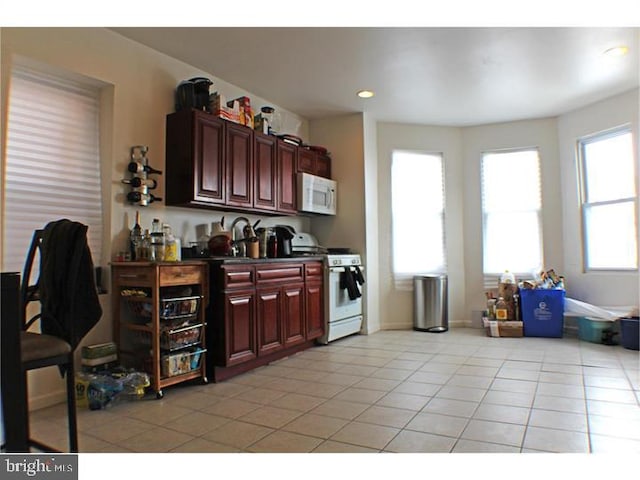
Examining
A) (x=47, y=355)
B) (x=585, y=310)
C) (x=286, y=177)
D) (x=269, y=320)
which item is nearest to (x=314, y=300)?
(x=269, y=320)

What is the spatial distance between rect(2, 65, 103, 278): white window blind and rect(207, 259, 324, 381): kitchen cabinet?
0.96 meters

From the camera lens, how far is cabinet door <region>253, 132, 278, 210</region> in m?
4.02

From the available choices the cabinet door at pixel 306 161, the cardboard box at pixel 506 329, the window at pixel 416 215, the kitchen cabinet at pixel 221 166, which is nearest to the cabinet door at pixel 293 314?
the kitchen cabinet at pixel 221 166

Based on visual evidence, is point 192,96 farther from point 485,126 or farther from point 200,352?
point 485,126

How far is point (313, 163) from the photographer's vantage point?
4.91 meters

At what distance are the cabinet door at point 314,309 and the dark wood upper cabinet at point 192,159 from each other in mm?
1312

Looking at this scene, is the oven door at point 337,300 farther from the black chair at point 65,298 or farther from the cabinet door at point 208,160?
the black chair at point 65,298

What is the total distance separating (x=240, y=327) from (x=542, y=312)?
3.50 m

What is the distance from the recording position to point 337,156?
5203mm

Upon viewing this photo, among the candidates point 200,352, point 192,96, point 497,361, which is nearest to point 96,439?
point 200,352

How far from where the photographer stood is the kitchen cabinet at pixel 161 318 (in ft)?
→ 9.16

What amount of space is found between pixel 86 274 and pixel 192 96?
211cm

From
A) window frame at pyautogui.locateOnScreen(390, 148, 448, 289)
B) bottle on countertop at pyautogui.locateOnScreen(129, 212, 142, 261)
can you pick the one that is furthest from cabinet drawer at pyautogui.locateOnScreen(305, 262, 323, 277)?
bottle on countertop at pyautogui.locateOnScreen(129, 212, 142, 261)

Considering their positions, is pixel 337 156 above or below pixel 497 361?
above
